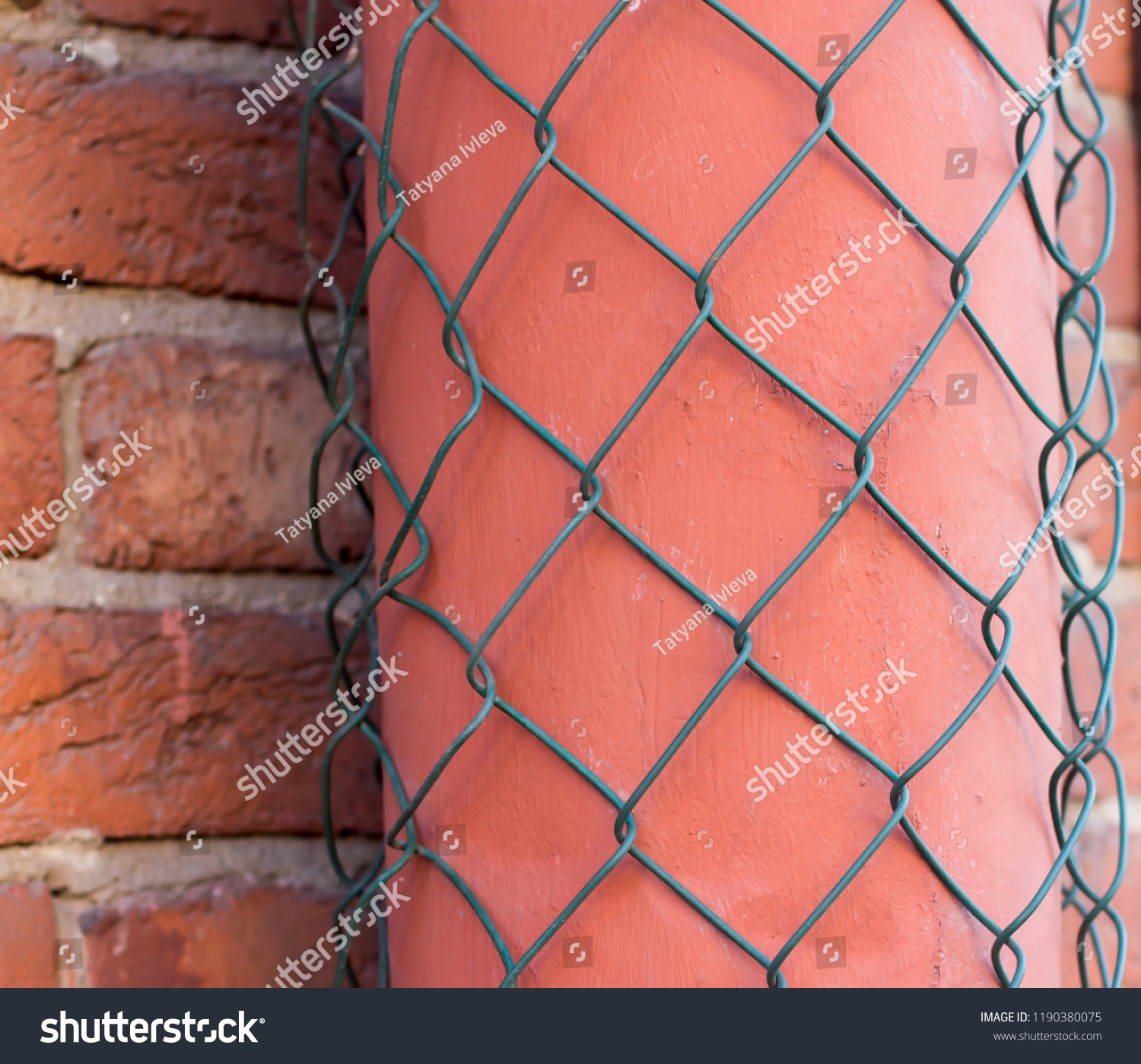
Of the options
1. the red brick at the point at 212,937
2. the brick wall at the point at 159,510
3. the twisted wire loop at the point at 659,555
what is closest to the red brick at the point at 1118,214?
Answer: the twisted wire loop at the point at 659,555

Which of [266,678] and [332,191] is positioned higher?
[332,191]

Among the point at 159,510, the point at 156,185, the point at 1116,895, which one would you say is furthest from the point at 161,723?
the point at 1116,895

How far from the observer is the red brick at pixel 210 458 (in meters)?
0.47

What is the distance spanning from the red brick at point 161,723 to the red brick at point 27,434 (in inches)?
1.7

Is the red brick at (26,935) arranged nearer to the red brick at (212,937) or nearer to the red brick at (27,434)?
the red brick at (212,937)

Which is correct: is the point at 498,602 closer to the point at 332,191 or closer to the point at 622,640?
the point at 622,640

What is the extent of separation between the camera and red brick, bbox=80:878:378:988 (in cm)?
45

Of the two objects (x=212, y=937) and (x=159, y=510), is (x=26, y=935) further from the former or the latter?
(x=159, y=510)

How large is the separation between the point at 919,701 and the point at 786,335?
5.0 inches

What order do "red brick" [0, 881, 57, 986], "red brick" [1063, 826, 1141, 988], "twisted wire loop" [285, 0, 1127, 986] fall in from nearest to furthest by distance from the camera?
"twisted wire loop" [285, 0, 1127, 986], "red brick" [0, 881, 57, 986], "red brick" [1063, 826, 1141, 988]

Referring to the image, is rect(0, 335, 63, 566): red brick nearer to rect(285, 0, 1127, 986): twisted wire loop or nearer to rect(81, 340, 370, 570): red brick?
rect(81, 340, 370, 570): red brick

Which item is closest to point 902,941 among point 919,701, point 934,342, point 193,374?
point 919,701

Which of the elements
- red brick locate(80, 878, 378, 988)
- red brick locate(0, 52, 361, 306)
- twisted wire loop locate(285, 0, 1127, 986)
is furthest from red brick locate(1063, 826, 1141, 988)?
red brick locate(0, 52, 361, 306)
